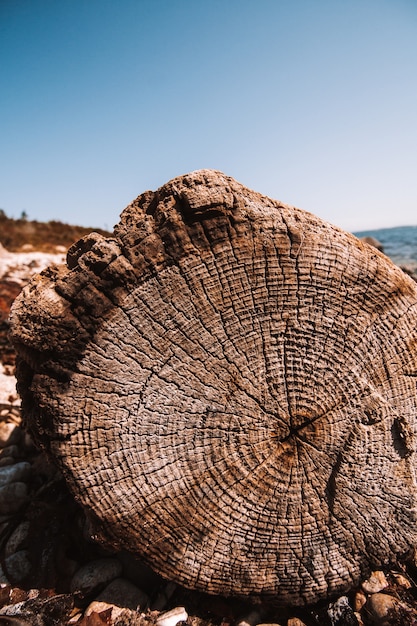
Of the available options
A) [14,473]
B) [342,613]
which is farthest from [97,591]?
[342,613]

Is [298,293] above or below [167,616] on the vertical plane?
above

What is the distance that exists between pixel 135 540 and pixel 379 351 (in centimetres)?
159

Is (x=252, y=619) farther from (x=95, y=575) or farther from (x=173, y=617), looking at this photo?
(x=95, y=575)

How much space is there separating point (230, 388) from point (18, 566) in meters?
1.78

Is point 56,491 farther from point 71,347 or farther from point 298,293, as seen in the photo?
point 298,293

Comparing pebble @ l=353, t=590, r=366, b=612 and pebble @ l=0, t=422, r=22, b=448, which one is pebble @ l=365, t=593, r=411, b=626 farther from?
pebble @ l=0, t=422, r=22, b=448

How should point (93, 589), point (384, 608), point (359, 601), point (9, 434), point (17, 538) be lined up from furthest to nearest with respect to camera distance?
point (9, 434), point (17, 538), point (93, 589), point (359, 601), point (384, 608)

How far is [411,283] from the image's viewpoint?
2.16 meters

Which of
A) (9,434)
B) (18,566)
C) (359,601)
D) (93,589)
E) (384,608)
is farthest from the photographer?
(9,434)

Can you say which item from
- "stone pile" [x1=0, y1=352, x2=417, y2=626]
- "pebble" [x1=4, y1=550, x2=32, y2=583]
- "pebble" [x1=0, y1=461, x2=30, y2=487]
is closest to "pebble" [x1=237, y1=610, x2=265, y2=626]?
"stone pile" [x1=0, y1=352, x2=417, y2=626]

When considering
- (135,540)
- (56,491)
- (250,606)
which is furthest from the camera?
(56,491)

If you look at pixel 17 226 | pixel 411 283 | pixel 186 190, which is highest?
pixel 17 226

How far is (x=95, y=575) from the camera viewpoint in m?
2.28

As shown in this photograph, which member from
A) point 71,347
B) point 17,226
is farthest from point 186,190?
point 17,226
